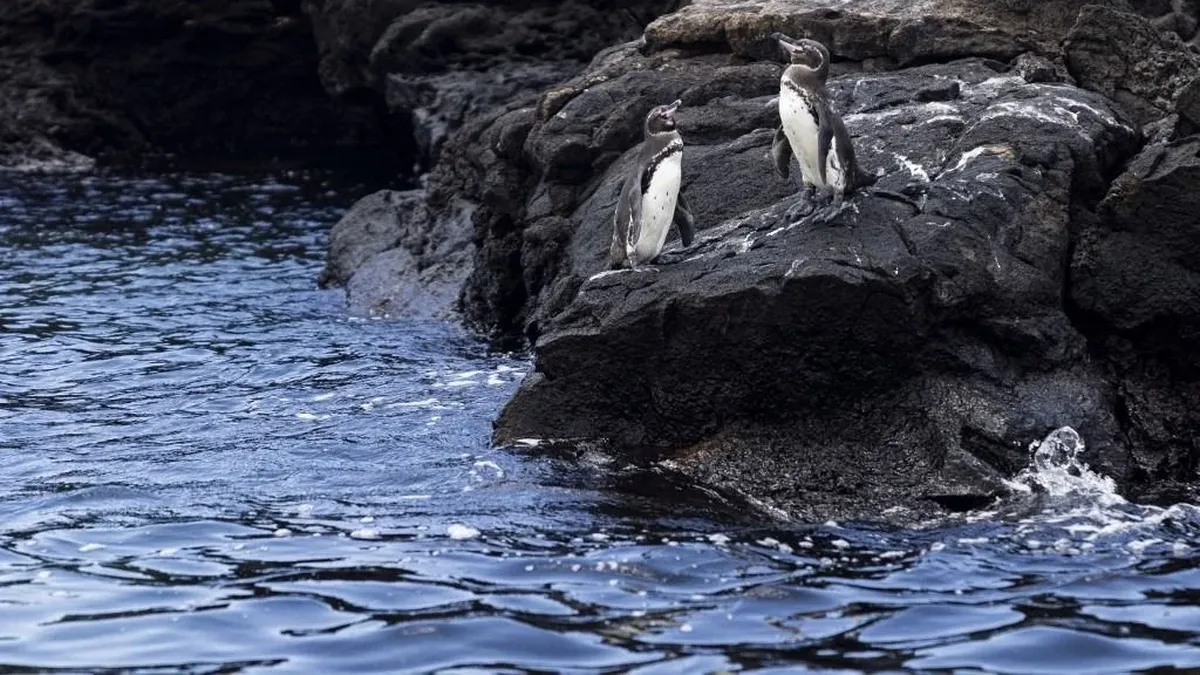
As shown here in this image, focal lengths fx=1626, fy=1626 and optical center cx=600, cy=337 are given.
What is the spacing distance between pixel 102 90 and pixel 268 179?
13.4ft

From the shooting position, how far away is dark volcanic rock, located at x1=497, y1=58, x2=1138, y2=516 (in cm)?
962

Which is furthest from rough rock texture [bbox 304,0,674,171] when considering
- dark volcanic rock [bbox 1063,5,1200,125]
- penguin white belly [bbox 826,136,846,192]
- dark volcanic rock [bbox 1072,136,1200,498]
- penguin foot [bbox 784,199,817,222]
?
dark volcanic rock [bbox 1072,136,1200,498]

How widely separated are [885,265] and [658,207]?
74.0 inches

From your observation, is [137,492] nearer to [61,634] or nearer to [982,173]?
[61,634]

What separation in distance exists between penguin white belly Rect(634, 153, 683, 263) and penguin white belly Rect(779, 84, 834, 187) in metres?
0.87

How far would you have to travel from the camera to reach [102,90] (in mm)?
27094

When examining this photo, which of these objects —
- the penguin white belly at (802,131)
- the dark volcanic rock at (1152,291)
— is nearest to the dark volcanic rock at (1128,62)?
the dark volcanic rock at (1152,291)

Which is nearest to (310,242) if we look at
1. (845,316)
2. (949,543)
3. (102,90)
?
(102,90)

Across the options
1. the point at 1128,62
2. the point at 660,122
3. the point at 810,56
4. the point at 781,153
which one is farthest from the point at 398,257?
the point at 1128,62

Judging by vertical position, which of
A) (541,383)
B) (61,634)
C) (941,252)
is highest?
(941,252)

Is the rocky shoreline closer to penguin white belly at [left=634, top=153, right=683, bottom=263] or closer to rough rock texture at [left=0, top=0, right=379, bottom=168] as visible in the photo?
penguin white belly at [left=634, top=153, right=683, bottom=263]

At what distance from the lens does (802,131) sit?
1048 cm

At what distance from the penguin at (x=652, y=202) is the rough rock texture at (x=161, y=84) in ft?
52.6

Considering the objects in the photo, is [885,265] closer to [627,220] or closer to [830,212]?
[830,212]
